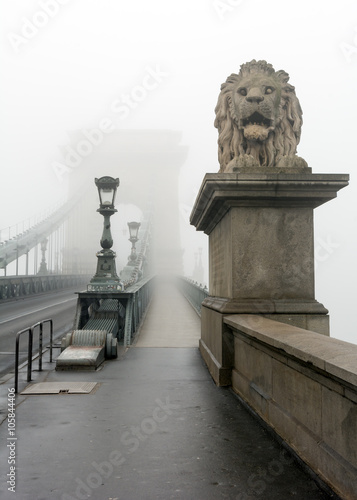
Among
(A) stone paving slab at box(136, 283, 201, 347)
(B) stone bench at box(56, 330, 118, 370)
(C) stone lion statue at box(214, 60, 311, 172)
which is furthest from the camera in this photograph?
(A) stone paving slab at box(136, 283, 201, 347)

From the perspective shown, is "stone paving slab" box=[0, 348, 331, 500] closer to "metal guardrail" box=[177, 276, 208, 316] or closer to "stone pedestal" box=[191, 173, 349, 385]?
"stone pedestal" box=[191, 173, 349, 385]

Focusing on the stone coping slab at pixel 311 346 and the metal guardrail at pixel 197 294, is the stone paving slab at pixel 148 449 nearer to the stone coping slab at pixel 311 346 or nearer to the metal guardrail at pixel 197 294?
the stone coping slab at pixel 311 346

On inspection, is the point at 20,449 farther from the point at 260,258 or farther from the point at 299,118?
the point at 299,118

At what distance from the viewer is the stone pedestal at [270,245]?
5098 millimetres

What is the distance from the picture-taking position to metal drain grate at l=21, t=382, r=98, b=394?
5.39m

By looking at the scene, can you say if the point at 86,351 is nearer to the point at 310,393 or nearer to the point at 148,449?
the point at 148,449

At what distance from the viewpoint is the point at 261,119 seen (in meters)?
5.82

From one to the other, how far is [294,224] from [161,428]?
258 cm

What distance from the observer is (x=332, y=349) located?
2.87 meters

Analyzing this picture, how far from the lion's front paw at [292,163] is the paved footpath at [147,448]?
8.39 feet

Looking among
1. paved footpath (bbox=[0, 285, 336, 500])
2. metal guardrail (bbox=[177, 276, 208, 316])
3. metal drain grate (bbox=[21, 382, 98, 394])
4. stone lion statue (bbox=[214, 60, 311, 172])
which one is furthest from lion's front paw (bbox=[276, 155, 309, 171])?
metal guardrail (bbox=[177, 276, 208, 316])

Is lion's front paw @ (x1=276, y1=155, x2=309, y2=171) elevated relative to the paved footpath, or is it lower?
elevated

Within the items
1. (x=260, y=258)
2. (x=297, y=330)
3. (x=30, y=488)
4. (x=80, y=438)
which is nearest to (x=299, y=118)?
(x=260, y=258)

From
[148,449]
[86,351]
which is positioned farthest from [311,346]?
[86,351]
